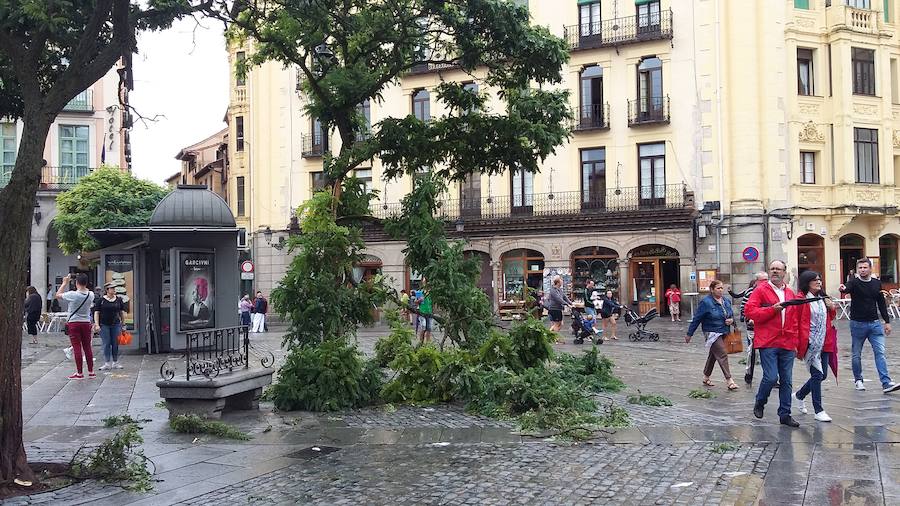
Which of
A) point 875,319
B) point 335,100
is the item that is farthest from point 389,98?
point 875,319

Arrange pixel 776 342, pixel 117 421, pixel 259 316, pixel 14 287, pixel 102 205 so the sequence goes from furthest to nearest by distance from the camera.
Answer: pixel 259 316, pixel 102 205, pixel 117 421, pixel 776 342, pixel 14 287

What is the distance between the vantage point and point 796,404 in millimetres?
10695

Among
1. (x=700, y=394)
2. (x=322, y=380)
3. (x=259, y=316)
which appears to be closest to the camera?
(x=322, y=380)

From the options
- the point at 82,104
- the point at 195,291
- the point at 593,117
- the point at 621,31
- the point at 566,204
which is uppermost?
the point at 621,31

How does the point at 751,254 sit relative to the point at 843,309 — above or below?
above

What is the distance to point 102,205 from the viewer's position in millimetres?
29953

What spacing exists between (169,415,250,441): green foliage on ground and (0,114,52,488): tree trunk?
2.35 meters

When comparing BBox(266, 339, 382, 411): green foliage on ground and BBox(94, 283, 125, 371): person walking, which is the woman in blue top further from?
BBox(94, 283, 125, 371): person walking

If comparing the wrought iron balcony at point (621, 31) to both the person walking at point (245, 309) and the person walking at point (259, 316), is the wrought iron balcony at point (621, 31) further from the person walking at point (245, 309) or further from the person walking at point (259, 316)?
the person walking at point (245, 309)

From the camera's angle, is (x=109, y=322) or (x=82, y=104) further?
(x=82, y=104)

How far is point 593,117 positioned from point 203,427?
28.7m

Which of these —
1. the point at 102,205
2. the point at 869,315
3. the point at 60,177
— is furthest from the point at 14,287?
the point at 60,177

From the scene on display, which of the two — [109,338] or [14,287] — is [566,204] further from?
[14,287]

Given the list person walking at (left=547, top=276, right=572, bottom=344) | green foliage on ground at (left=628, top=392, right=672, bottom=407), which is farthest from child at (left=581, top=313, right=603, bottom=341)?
green foliage on ground at (left=628, top=392, right=672, bottom=407)
